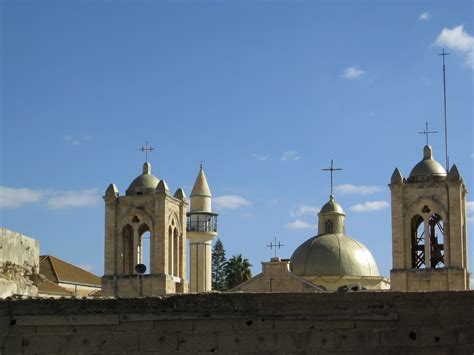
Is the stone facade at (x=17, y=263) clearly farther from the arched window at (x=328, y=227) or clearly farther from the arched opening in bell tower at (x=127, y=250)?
the arched window at (x=328, y=227)

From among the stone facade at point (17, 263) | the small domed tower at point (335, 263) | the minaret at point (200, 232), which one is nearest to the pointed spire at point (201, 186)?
the minaret at point (200, 232)

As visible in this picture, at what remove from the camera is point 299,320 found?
8602 mm

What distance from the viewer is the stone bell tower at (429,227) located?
37906 millimetres

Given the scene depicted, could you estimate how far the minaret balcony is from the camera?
47031 millimetres

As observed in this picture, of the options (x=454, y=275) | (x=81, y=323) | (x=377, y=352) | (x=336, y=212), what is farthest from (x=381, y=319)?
(x=336, y=212)

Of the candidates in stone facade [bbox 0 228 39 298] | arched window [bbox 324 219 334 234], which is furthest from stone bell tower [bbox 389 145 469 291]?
stone facade [bbox 0 228 39 298]

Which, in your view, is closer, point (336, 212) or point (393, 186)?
point (393, 186)

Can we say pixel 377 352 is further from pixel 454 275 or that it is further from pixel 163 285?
pixel 163 285

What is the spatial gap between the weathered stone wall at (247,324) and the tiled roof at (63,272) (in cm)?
3643

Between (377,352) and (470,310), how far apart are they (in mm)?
894

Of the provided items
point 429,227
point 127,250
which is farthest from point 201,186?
point 429,227

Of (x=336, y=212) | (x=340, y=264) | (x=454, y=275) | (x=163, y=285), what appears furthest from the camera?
(x=336, y=212)

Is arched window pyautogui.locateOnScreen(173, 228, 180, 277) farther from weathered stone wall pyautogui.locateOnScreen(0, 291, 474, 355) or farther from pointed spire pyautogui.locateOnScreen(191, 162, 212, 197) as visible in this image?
weathered stone wall pyautogui.locateOnScreen(0, 291, 474, 355)

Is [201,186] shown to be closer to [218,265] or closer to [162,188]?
[162,188]
